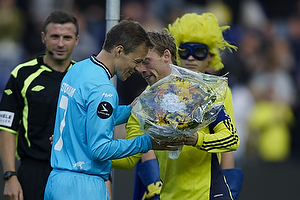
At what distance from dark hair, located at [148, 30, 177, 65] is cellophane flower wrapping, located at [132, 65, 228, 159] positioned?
0.46 metres

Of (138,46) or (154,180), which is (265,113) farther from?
(138,46)

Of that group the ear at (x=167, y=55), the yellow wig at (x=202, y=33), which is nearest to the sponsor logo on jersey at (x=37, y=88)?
the yellow wig at (x=202, y=33)

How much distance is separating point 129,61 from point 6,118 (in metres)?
1.68

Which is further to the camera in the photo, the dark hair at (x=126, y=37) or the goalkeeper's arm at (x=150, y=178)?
the goalkeeper's arm at (x=150, y=178)

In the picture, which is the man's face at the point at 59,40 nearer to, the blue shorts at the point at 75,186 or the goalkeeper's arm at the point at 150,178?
the goalkeeper's arm at the point at 150,178

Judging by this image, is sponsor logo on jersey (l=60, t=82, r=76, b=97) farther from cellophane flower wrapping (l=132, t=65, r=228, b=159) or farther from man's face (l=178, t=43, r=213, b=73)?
man's face (l=178, t=43, r=213, b=73)

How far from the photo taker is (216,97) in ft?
11.4

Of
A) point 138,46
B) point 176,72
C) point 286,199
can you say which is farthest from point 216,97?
point 286,199

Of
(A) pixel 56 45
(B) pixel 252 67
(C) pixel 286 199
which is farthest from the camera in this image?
(B) pixel 252 67

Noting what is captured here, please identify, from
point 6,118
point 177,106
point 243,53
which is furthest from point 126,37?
point 243,53

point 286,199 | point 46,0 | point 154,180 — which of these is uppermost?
point 46,0

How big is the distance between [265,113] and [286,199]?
8.89 feet

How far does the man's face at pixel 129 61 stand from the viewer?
350cm

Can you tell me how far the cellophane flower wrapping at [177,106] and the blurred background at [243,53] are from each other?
5242mm
